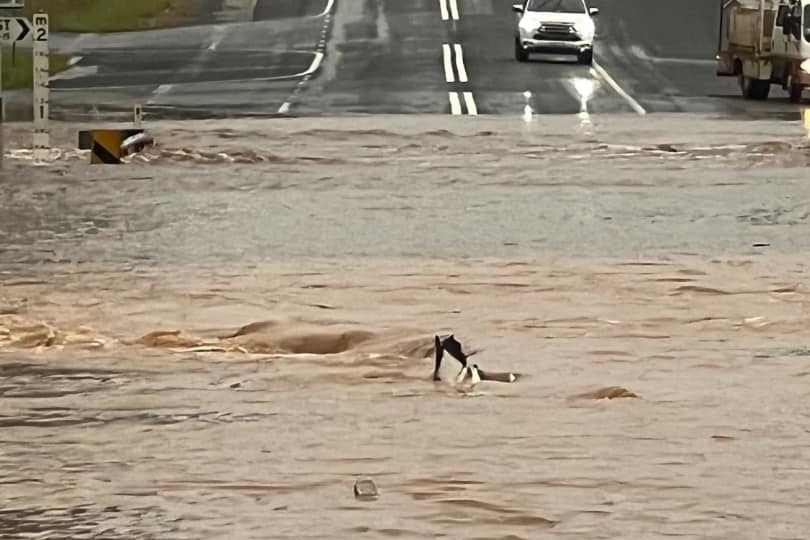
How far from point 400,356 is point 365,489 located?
11.0 ft

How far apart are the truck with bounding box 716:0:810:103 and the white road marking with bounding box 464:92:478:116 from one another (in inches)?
202

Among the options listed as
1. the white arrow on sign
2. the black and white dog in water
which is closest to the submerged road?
the white arrow on sign

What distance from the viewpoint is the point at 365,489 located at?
28.5 ft

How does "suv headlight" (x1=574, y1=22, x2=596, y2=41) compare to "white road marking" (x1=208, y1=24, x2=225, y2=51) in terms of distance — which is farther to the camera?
"white road marking" (x1=208, y1=24, x2=225, y2=51)

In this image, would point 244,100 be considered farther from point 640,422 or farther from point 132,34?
point 640,422

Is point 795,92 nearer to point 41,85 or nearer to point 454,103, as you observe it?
point 454,103

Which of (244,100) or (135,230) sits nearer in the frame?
(135,230)

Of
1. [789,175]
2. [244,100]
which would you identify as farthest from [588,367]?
[244,100]

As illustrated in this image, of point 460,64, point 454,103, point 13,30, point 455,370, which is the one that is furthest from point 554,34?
point 455,370

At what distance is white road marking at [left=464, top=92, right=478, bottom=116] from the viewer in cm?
3422

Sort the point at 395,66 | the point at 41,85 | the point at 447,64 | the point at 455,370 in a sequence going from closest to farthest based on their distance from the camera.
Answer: the point at 455,370 → the point at 41,85 → the point at 395,66 → the point at 447,64

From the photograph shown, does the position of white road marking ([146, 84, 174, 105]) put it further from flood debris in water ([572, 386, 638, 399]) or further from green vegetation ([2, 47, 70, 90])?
flood debris in water ([572, 386, 638, 399])

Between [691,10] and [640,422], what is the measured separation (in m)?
47.9

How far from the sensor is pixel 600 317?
43.5 feet
